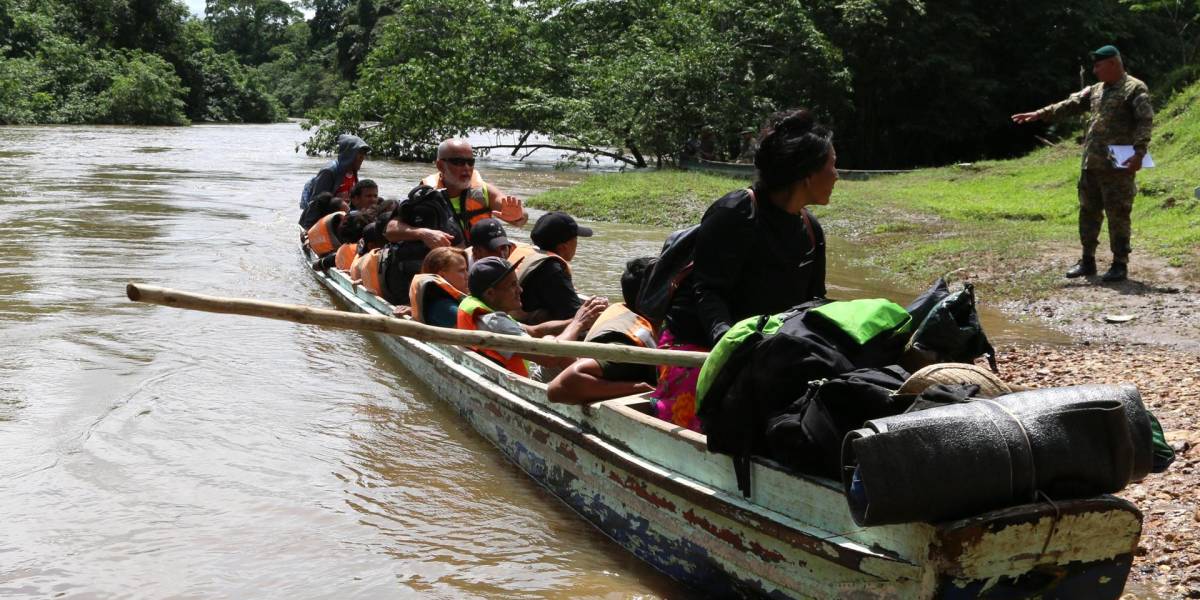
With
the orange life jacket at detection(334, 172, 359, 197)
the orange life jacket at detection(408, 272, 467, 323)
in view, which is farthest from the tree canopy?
the orange life jacket at detection(408, 272, 467, 323)

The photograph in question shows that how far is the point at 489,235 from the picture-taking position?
6.56 m

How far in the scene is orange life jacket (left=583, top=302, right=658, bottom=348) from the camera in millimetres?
4484

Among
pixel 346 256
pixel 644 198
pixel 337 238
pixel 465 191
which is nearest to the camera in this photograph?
pixel 465 191

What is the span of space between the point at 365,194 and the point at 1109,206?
6732 mm

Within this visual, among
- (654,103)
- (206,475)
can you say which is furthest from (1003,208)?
(206,475)

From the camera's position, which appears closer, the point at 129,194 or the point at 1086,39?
the point at 129,194

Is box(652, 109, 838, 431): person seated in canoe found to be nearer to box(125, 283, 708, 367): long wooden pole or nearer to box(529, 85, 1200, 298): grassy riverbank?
box(125, 283, 708, 367): long wooden pole

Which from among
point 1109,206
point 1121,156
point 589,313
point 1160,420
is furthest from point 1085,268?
point 589,313

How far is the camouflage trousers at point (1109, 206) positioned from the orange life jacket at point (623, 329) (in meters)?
5.51

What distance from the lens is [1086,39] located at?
22875 millimetres

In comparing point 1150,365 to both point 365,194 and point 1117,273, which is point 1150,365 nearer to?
point 1117,273

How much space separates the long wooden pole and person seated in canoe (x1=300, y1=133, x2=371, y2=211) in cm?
719

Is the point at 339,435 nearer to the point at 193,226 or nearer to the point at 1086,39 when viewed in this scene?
Answer: the point at 193,226

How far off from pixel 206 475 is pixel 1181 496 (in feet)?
15.4
